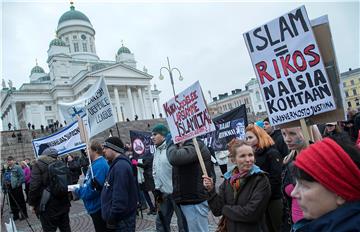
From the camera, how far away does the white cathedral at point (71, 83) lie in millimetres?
59844

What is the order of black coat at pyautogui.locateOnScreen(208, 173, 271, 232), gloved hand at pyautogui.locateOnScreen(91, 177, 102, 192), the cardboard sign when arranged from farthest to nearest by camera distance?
gloved hand at pyautogui.locateOnScreen(91, 177, 102, 192) < the cardboard sign < black coat at pyautogui.locateOnScreen(208, 173, 271, 232)

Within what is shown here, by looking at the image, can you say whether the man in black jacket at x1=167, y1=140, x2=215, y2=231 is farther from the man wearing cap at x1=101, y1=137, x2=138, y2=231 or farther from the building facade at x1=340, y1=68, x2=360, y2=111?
the building facade at x1=340, y1=68, x2=360, y2=111

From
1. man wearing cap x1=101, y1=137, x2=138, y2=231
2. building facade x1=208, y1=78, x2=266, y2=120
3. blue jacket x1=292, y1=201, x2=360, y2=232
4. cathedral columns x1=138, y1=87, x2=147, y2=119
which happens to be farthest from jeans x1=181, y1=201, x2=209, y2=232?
building facade x1=208, y1=78, x2=266, y2=120

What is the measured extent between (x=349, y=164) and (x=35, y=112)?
211ft

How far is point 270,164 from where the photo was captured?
382cm

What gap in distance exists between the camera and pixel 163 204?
5.16m

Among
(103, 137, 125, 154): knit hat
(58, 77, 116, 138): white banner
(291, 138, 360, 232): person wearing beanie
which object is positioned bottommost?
(291, 138, 360, 232): person wearing beanie

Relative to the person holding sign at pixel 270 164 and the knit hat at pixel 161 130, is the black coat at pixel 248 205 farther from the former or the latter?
the knit hat at pixel 161 130

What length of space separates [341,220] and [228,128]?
6.94m

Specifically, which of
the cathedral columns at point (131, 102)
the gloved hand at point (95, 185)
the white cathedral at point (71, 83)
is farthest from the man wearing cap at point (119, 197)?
the cathedral columns at point (131, 102)

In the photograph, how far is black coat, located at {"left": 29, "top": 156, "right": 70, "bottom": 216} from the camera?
5311mm

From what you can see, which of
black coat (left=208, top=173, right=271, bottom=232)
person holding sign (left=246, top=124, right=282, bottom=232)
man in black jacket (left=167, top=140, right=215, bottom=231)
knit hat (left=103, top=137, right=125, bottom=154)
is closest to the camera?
black coat (left=208, top=173, right=271, bottom=232)

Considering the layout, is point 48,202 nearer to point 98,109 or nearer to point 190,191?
point 98,109

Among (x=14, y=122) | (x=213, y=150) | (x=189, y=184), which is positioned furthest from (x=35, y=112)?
(x=189, y=184)
